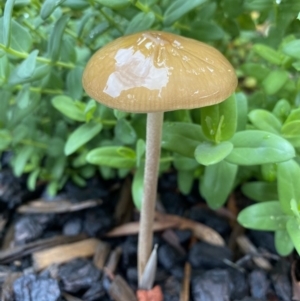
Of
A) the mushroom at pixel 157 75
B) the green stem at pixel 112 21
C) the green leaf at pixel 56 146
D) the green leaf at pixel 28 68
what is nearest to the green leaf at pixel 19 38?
the green leaf at pixel 28 68

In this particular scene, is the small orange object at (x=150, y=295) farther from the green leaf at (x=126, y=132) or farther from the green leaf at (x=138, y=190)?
the green leaf at (x=126, y=132)

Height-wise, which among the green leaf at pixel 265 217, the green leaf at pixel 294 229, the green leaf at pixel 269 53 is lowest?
the green leaf at pixel 265 217

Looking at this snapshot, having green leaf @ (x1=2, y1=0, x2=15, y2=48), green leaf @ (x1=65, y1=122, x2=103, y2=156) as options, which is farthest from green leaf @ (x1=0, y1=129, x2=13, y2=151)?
green leaf @ (x1=2, y1=0, x2=15, y2=48)

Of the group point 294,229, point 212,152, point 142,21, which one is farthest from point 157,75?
point 294,229

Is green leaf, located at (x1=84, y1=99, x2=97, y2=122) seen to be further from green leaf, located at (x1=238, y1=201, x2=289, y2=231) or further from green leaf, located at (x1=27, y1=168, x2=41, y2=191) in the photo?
green leaf, located at (x1=238, y1=201, x2=289, y2=231)

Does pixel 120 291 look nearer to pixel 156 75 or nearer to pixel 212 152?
pixel 212 152

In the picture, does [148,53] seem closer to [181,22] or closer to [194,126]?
[194,126]
